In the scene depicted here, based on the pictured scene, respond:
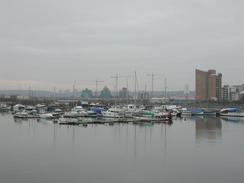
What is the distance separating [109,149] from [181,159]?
156 inches

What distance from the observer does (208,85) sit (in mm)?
88688

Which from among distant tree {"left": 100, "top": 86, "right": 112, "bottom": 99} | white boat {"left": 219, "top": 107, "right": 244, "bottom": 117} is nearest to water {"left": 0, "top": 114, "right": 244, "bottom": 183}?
white boat {"left": 219, "top": 107, "right": 244, "bottom": 117}

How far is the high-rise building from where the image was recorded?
8838 cm

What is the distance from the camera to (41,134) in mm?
24359

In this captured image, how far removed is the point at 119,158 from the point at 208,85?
75679mm

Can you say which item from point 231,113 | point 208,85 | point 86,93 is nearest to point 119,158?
point 231,113

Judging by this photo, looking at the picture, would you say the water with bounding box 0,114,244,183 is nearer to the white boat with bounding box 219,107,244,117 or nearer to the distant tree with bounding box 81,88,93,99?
the white boat with bounding box 219,107,244,117

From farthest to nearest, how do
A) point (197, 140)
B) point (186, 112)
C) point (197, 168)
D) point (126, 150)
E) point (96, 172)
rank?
point (186, 112) → point (197, 140) → point (126, 150) → point (197, 168) → point (96, 172)

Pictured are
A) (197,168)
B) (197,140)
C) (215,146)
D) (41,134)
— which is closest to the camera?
(197,168)

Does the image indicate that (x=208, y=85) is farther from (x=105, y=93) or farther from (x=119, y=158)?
(x=119, y=158)

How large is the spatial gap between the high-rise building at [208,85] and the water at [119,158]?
65.6 m

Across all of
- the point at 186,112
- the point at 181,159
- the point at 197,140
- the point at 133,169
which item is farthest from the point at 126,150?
the point at 186,112

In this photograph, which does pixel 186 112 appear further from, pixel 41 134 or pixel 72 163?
pixel 72 163

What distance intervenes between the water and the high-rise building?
65.6m
